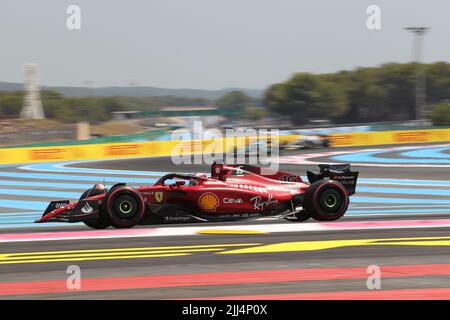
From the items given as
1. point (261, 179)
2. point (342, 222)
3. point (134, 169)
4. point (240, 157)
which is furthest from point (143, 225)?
point (240, 157)

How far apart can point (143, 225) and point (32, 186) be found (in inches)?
466

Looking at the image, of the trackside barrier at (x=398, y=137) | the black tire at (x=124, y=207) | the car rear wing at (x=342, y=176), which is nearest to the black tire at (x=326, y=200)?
the car rear wing at (x=342, y=176)

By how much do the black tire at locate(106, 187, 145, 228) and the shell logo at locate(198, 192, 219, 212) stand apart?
3.20 feet

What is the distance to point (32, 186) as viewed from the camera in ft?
76.9

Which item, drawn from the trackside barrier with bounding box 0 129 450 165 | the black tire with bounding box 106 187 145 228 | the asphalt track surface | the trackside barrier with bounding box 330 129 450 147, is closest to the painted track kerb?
the asphalt track surface

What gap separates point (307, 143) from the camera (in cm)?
3981

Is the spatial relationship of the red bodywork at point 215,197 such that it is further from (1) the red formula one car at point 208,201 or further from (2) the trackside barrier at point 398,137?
(2) the trackside barrier at point 398,137

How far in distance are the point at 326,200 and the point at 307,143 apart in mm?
27361

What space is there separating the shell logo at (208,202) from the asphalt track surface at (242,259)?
0.35 m

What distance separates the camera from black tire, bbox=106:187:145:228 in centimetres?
1205

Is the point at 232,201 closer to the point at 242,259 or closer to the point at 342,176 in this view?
the point at 342,176

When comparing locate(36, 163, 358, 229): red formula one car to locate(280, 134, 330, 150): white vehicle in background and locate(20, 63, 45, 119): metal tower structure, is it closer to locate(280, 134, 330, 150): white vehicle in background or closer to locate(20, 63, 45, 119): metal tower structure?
locate(280, 134, 330, 150): white vehicle in background

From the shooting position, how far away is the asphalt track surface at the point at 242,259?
741 cm

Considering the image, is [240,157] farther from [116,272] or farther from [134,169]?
[116,272]
